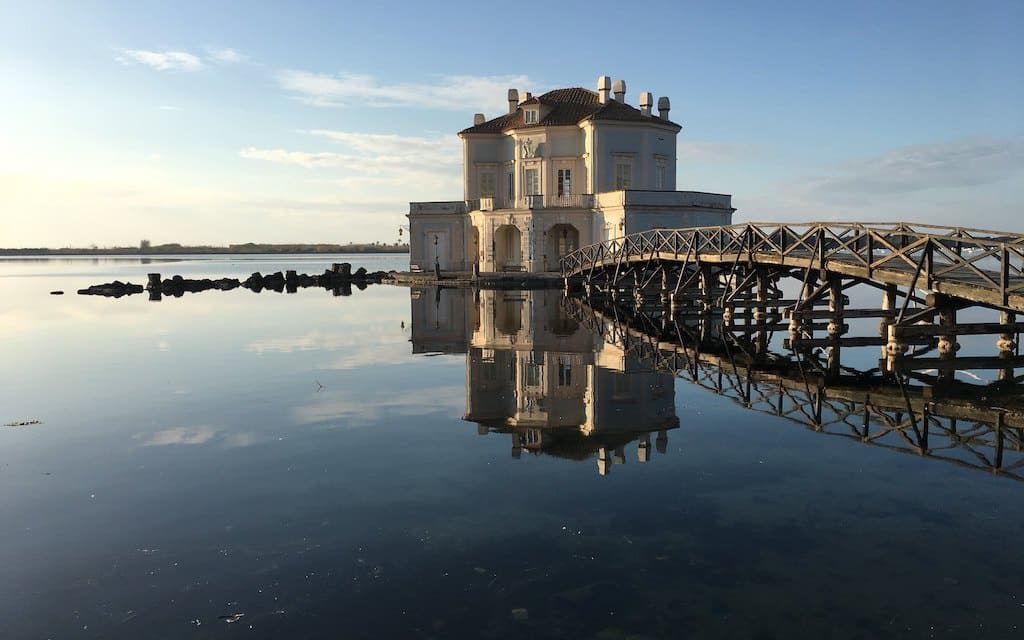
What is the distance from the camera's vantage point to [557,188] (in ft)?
159

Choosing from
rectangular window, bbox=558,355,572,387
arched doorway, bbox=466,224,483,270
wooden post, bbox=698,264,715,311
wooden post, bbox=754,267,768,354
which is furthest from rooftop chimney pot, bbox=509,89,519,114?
rectangular window, bbox=558,355,572,387

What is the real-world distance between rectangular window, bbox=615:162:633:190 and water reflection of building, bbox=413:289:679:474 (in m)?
22.8

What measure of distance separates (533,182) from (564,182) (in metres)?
2.03

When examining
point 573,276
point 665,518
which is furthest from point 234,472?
point 573,276

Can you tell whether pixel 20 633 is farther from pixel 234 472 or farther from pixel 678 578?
pixel 678 578

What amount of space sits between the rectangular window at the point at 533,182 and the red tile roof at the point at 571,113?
Answer: 2.79m

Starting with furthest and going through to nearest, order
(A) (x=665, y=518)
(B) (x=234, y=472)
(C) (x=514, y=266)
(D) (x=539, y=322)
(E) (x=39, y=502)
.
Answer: (C) (x=514, y=266)
(D) (x=539, y=322)
(B) (x=234, y=472)
(E) (x=39, y=502)
(A) (x=665, y=518)

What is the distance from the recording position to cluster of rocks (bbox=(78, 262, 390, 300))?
149 ft

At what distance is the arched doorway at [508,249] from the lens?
159 feet

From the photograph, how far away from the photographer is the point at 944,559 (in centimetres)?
667

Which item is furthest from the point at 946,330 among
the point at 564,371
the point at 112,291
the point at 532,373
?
the point at 112,291

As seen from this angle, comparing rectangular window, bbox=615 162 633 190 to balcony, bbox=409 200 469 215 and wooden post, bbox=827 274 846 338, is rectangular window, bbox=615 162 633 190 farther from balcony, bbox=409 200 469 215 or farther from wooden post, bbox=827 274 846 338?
wooden post, bbox=827 274 846 338

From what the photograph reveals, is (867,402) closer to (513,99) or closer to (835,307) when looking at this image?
(835,307)

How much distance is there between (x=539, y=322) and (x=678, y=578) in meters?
19.0
